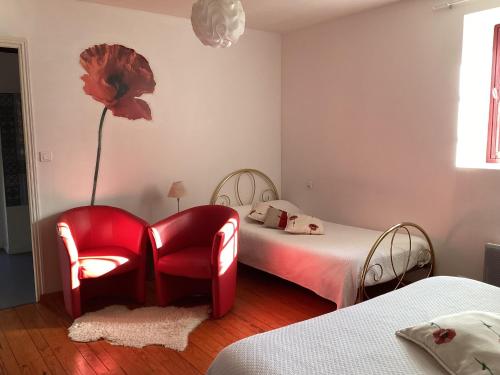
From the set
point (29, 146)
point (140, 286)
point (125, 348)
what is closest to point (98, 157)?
point (29, 146)

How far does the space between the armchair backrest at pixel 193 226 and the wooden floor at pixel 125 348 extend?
0.61 meters

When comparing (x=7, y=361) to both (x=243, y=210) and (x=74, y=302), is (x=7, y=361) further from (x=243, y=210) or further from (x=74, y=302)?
(x=243, y=210)

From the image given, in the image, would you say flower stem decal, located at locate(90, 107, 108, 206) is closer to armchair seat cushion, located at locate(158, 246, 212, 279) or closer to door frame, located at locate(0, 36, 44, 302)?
door frame, located at locate(0, 36, 44, 302)

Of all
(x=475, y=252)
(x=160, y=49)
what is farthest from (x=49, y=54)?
(x=475, y=252)

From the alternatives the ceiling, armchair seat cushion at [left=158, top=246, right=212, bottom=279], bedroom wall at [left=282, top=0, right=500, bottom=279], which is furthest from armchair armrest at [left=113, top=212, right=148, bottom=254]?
bedroom wall at [left=282, top=0, right=500, bottom=279]

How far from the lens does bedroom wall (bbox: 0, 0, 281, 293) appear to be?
349 centimetres

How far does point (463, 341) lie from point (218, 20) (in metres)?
1.71

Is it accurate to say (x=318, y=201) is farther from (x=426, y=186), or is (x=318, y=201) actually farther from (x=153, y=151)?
(x=153, y=151)

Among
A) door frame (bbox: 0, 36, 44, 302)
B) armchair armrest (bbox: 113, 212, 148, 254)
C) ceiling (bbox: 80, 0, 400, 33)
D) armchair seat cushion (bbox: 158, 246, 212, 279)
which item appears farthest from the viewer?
ceiling (bbox: 80, 0, 400, 33)

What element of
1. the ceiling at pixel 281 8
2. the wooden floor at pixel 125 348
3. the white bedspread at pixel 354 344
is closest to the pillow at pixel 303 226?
the wooden floor at pixel 125 348

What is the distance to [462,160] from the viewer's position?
3.40 metres

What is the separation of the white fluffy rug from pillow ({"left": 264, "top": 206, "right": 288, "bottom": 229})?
3.48 ft

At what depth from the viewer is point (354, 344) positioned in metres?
1.70

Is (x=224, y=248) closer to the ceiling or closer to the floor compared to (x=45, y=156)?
closer to the floor
